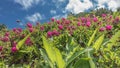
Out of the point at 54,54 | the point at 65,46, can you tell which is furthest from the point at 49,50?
the point at 65,46

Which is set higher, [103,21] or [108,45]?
[103,21]

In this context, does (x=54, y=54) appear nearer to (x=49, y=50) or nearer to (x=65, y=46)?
(x=49, y=50)

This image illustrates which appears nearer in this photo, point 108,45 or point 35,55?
point 108,45

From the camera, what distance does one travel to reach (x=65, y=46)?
650 centimetres

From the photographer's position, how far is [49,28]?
29.3 ft

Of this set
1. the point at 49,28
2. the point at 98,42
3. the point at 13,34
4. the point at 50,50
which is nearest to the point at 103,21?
the point at 49,28

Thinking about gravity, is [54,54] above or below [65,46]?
below

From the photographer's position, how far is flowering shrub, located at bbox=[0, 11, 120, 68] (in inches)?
127

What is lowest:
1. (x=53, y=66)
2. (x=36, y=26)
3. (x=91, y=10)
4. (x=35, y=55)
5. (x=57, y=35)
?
(x=53, y=66)

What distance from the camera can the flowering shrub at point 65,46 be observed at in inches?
127

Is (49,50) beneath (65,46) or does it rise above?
beneath

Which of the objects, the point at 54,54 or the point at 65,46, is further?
the point at 65,46

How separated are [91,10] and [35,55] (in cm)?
573

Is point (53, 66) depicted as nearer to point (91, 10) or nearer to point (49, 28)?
point (49, 28)
